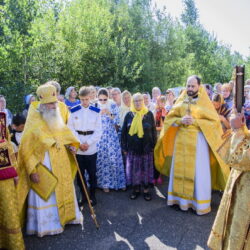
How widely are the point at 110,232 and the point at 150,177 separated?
1670 millimetres

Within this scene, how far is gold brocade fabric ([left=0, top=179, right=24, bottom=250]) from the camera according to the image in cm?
355

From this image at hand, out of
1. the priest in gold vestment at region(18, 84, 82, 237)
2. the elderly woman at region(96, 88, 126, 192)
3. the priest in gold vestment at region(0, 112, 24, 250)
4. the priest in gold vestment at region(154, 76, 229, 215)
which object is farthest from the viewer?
the elderly woman at region(96, 88, 126, 192)

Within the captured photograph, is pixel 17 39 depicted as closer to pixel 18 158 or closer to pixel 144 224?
pixel 18 158

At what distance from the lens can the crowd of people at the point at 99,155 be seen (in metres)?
3.76

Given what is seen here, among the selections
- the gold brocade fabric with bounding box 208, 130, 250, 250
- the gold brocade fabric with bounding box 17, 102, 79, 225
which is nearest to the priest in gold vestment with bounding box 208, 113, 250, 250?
the gold brocade fabric with bounding box 208, 130, 250, 250

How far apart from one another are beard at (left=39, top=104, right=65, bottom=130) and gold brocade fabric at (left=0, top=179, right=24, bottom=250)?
1.04m

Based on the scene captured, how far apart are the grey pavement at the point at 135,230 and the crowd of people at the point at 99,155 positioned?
0.19 meters

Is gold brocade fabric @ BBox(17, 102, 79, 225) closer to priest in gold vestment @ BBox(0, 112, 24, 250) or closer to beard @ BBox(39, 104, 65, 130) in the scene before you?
beard @ BBox(39, 104, 65, 130)

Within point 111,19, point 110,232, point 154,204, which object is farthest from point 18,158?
point 111,19

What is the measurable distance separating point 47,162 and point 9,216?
94cm

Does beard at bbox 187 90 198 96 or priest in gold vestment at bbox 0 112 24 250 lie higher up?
beard at bbox 187 90 198 96

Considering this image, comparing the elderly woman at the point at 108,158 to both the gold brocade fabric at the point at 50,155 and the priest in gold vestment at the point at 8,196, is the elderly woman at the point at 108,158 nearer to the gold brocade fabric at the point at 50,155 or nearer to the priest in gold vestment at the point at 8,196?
the gold brocade fabric at the point at 50,155

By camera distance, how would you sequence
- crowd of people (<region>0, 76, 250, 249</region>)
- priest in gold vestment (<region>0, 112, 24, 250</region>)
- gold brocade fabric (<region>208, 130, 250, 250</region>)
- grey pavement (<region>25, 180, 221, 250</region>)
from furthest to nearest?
grey pavement (<region>25, 180, 221, 250</region>) → crowd of people (<region>0, 76, 250, 249</region>) → priest in gold vestment (<region>0, 112, 24, 250</region>) → gold brocade fabric (<region>208, 130, 250, 250</region>)

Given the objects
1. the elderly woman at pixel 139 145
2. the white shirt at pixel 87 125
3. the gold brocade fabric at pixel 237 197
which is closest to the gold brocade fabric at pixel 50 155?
the white shirt at pixel 87 125
